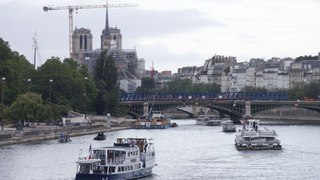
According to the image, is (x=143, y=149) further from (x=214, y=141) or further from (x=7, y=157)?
(x=214, y=141)

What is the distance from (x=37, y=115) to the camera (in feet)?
281

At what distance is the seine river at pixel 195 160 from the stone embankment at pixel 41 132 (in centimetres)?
95

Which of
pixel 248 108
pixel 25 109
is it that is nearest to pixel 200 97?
pixel 248 108

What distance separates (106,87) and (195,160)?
178ft

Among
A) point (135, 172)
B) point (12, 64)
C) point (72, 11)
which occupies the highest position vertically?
point (72, 11)

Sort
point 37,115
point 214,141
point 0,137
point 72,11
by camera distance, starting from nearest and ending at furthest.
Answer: point 0,137 < point 214,141 < point 37,115 < point 72,11

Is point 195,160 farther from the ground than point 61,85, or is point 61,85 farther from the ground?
point 61,85

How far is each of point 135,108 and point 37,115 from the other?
3907 cm

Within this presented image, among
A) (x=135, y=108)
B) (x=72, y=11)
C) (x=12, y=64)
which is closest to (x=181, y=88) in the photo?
(x=72, y=11)

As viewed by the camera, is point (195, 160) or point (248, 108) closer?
point (195, 160)

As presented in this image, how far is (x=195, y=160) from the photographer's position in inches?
2475

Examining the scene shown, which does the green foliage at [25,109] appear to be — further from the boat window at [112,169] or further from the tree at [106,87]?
the boat window at [112,169]

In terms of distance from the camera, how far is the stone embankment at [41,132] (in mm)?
72500

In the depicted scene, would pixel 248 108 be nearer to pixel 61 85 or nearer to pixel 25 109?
pixel 61 85
